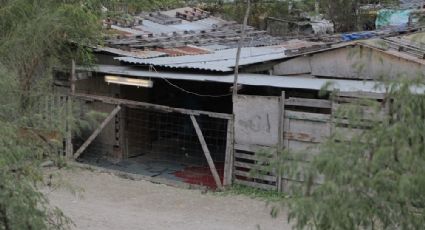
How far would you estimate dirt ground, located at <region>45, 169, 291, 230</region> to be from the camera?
31.0 feet

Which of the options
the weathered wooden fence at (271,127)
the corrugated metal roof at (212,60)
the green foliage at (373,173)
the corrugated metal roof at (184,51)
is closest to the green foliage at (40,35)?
the corrugated metal roof at (212,60)

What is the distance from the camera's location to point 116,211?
1013cm

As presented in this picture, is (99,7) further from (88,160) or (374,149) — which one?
(374,149)

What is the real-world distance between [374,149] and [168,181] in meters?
8.82

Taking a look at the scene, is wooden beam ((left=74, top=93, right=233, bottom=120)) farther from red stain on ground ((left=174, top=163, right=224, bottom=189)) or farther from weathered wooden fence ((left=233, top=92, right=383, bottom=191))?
red stain on ground ((left=174, top=163, right=224, bottom=189))

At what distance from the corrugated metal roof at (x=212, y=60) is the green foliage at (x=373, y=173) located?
8823 millimetres

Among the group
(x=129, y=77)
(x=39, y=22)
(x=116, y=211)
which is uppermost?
(x=39, y=22)

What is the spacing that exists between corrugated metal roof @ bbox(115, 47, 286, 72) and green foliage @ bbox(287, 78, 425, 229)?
8.82 metres

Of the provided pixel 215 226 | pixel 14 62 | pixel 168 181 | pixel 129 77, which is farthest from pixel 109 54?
pixel 215 226

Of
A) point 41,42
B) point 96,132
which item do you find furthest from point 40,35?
point 96,132

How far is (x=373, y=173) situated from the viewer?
10.7 ft

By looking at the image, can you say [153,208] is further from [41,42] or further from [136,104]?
[41,42]

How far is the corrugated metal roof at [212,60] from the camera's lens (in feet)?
41.3

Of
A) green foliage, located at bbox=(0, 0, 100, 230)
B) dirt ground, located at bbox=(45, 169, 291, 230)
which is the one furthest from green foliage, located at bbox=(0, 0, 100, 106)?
dirt ground, located at bbox=(45, 169, 291, 230)
